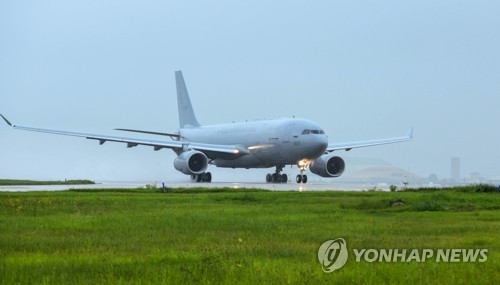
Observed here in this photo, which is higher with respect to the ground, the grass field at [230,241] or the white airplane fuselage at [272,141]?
the white airplane fuselage at [272,141]

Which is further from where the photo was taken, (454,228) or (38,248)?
(454,228)

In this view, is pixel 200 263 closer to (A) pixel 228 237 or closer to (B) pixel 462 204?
(A) pixel 228 237

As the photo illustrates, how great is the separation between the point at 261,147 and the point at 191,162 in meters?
5.88

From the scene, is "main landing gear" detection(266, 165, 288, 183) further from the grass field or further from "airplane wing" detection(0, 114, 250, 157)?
the grass field

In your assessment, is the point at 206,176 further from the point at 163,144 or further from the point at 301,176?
the point at 301,176

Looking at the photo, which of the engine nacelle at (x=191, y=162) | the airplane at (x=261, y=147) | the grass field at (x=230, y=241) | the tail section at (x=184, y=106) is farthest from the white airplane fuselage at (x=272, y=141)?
the grass field at (x=230, y=241)

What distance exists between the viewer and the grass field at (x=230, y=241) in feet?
33.9

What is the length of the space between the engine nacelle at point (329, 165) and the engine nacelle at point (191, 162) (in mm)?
8653

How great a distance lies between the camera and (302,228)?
17.3 meters

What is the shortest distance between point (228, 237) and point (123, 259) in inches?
153

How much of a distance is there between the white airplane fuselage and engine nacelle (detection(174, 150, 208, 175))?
4944 mm

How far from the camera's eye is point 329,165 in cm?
6341

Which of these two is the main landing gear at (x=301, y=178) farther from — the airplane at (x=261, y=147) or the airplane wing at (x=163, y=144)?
the airplane wing at (x=163, y=144)

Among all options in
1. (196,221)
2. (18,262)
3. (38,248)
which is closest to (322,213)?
(196,221)
